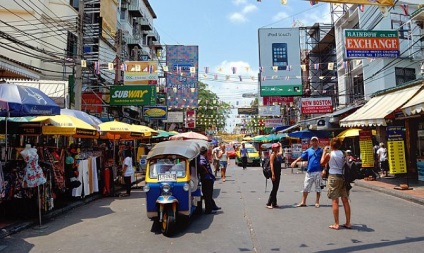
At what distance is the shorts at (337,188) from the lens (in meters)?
6.91

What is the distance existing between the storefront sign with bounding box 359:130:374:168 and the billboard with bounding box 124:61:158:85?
11.9 metres

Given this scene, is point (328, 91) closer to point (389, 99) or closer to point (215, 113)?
→ point (389, 99)

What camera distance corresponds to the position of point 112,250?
231 inches

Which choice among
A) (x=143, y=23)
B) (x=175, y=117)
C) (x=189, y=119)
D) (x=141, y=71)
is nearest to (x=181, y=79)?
(x=175, y=117)

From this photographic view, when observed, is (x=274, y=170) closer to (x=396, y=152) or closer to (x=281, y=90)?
(x=396, y=152)

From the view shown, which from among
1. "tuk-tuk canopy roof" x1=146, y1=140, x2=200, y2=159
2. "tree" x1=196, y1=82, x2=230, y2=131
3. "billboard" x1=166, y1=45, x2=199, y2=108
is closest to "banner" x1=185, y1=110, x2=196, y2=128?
"tree" x1=196, y1=82, x2=230, y2=131

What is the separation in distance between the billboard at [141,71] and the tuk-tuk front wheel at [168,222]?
14.6 m

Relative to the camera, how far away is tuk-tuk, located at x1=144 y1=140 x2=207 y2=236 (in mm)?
7023

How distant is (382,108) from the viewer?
14.6 metres

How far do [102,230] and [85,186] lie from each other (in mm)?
4230

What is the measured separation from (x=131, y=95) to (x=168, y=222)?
47.8ft

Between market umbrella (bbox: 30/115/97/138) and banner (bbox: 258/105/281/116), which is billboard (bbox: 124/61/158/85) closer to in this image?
market umbrella (bbox: 30/115/97/138)

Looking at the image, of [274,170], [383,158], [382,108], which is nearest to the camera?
[274,170]

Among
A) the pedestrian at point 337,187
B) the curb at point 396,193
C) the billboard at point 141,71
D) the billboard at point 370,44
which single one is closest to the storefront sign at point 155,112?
the billboard at point 141,71
